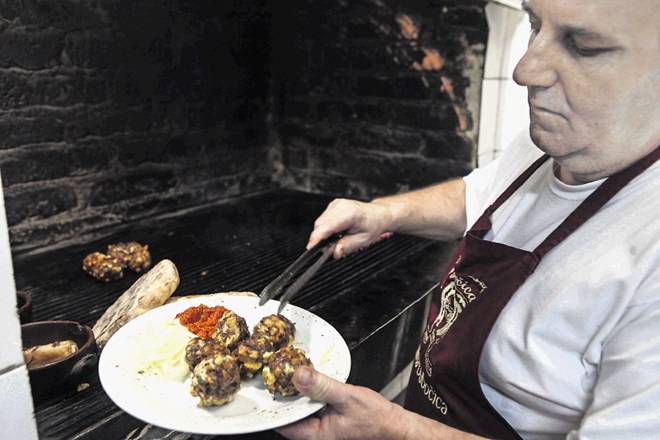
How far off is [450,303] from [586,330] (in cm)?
38

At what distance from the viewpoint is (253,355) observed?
1203mm

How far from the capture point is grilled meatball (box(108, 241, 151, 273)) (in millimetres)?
2158

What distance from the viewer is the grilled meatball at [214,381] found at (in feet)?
3.61

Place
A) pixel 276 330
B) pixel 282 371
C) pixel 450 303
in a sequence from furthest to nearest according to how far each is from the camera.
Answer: pixel 450 303, pixel 276 330, pixel 282 371

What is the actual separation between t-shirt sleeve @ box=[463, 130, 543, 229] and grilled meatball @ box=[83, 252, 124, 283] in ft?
4.23

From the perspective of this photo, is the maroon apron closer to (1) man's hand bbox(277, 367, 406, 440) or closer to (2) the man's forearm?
(1) man's hand bbox(277, 367, 406, 440)

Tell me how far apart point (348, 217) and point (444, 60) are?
1.54m

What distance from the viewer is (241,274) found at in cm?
219

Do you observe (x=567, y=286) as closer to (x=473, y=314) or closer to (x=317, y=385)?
(x=473, y=314)

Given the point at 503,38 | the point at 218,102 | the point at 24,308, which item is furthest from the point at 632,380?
the point at 218,102

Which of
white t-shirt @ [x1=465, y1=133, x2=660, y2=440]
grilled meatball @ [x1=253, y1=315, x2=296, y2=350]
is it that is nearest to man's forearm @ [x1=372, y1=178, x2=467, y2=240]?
white t-shirt @ [x1=465, y1=133, x2=660, y2=440]

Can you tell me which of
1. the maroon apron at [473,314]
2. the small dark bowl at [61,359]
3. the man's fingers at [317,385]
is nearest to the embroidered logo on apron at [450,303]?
the maroon apron at [473,314]

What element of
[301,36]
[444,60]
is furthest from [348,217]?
[301,36]

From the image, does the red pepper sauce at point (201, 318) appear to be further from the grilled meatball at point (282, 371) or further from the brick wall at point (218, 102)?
the brick wall at point (218, 102)
